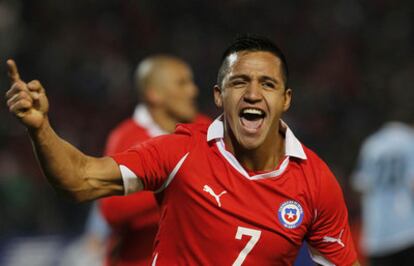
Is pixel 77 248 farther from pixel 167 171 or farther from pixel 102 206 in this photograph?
pixel 167 171

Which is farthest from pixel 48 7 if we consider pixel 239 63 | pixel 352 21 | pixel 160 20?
pixel 239 63

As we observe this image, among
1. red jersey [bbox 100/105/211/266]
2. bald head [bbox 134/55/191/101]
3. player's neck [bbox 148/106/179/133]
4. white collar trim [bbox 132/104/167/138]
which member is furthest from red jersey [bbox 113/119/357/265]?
bald head [bbox 134/55/191/101]

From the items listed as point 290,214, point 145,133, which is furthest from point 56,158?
point 145,133

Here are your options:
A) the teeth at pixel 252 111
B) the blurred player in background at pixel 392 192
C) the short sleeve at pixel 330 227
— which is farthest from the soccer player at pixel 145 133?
the blurred player in background at pixel 392 192

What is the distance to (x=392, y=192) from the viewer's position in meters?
7.82

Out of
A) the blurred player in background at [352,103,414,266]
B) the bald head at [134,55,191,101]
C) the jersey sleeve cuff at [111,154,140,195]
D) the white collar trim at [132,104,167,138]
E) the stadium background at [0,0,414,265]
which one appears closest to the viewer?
the jersey sleeve cuff at [111,154,140,195]

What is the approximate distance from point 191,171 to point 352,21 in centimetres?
1068

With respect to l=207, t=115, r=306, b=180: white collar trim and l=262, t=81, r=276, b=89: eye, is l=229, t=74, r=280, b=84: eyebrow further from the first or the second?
l=207, t=115, r=306, b=180: white collar trim

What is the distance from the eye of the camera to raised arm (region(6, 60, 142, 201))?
298 cm

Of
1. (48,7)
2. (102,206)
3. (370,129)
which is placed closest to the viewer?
(102,206)

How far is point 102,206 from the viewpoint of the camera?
5.42 meters

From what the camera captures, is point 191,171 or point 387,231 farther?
point 387,231

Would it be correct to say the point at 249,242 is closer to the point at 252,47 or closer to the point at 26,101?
the point at 252,47

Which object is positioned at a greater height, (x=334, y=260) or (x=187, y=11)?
(x=187, y=11)
